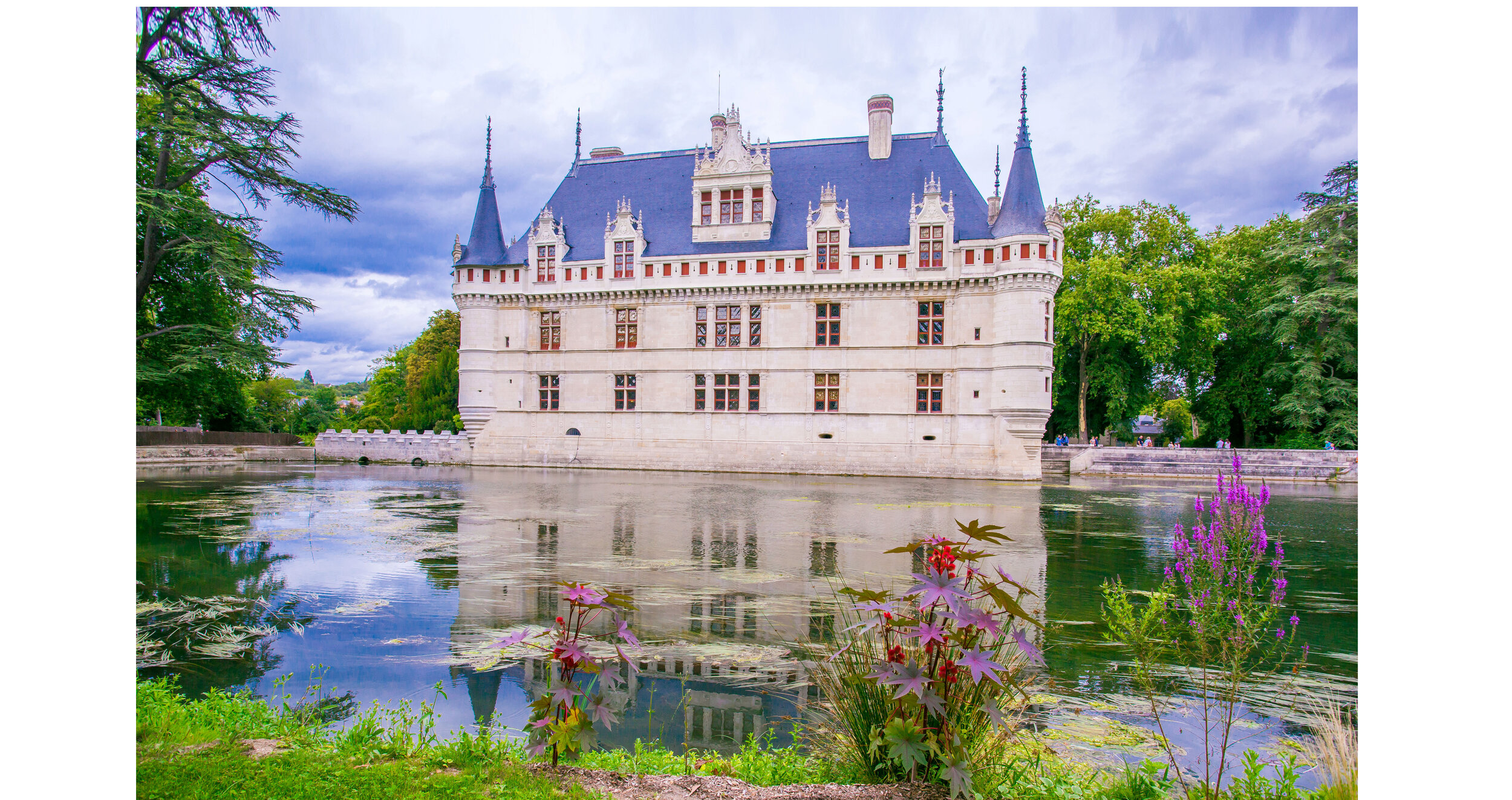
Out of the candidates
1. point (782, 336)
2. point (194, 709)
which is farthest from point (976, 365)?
point (194, 709)

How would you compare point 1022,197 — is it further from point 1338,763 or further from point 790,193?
point 1338,763

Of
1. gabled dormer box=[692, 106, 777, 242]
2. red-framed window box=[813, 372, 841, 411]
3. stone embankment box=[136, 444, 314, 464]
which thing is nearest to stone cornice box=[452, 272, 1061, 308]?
gabled dormer box=[692, 106, 777, 242]

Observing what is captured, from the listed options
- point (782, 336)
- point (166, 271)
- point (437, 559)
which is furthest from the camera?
point (782, 336)

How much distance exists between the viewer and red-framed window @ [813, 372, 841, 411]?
26516mm

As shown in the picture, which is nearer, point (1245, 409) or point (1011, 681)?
point (1011, 681)

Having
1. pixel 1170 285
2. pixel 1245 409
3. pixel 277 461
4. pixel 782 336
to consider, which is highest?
pixel 1170 285

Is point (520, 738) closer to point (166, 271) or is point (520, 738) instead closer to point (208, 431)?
point (166, 271)

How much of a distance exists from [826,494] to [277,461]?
23207mm

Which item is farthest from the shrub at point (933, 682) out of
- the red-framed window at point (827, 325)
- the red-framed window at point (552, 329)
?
the red-framed window at point (552, 329)

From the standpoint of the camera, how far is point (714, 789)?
2.76m

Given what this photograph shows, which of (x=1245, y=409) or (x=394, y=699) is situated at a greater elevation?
(x=1245, y=409)

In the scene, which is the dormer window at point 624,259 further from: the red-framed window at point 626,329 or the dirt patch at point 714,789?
the dirt patch at point 714,789

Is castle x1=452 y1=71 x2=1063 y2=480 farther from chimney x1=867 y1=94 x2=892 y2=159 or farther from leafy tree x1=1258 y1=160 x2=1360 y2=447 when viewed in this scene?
leafy tree x1=1258 y1=160 x2=1360 y2=447
